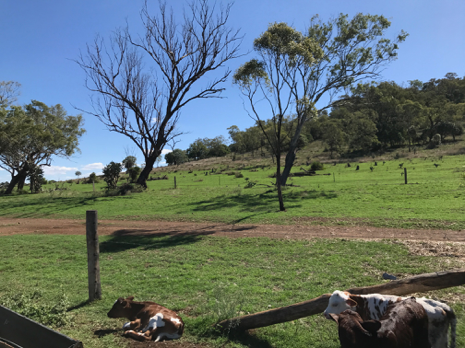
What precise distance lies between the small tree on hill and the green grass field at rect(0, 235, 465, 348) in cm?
2055

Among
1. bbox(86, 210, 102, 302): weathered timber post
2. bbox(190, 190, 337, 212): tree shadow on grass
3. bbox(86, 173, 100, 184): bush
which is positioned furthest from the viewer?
bbox(86, 173, 100, 184): bush

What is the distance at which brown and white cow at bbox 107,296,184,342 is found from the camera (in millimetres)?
4812

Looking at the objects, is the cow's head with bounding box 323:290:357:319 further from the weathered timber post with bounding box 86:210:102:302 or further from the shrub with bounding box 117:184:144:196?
the shrub with bounding box 117:184:144:196

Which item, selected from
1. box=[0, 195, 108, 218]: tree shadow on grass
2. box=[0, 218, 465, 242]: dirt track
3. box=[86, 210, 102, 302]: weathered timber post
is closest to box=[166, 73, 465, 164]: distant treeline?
box=[0, 195, 108, 218]: tree shadow on grass

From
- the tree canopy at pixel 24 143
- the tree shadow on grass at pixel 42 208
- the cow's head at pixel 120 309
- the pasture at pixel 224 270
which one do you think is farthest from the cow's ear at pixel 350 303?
the tree canopy at pixel 24 143

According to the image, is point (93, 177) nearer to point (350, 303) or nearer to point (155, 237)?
point (155, 237)

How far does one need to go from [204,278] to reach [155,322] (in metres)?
2.85

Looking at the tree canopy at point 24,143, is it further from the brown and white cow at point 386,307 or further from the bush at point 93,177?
the brown and white cow at point 386,307

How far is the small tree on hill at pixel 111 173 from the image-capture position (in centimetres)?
3297

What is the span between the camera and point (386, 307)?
3.47m

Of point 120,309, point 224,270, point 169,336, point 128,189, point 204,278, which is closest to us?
point 169,336

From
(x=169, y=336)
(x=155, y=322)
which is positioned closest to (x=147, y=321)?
(x=155, y=322)

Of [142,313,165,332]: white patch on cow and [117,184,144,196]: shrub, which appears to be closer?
[142,313,165,332]: white patch on cow

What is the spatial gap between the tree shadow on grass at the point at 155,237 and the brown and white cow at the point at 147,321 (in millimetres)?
6111
